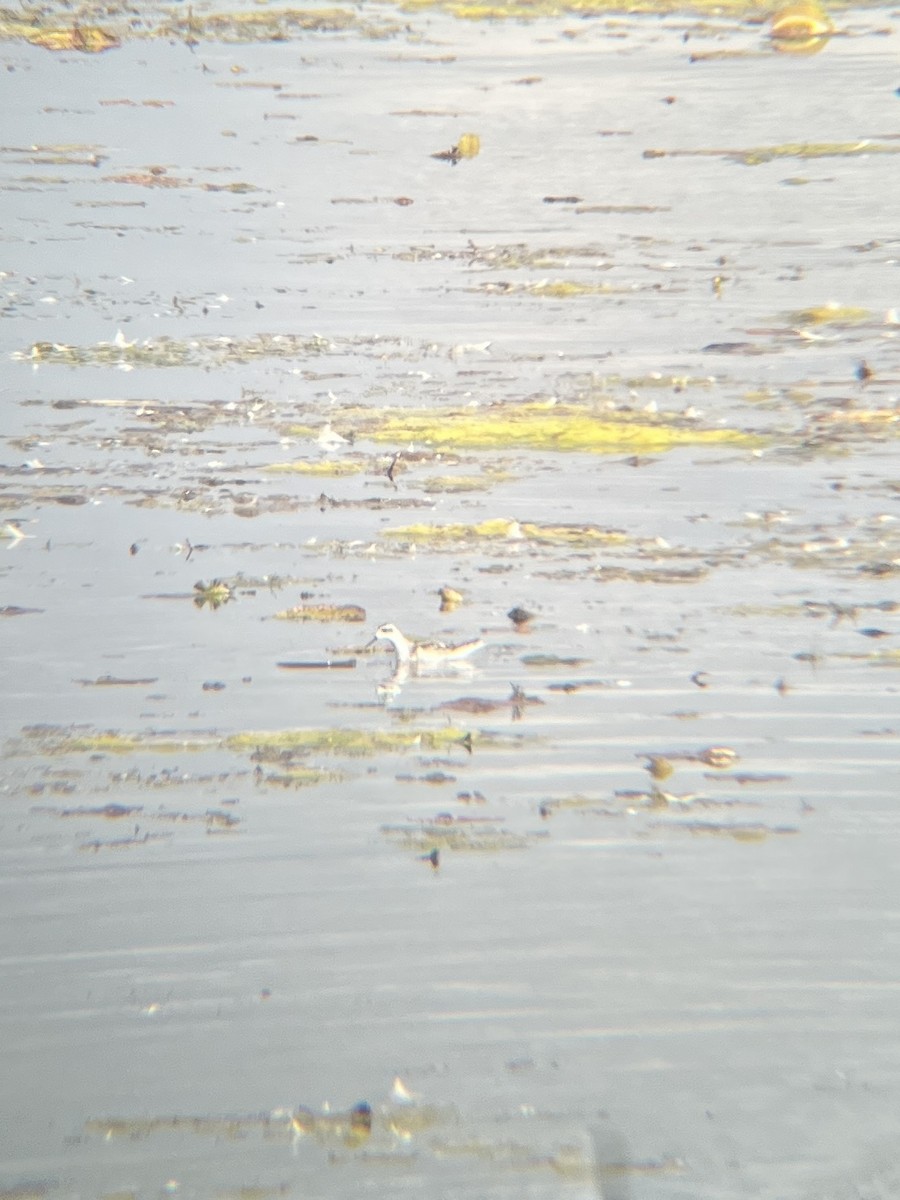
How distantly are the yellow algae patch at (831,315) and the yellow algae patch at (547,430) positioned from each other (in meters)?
1.41

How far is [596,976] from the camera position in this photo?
3242 mm

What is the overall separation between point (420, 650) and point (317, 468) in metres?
1.55

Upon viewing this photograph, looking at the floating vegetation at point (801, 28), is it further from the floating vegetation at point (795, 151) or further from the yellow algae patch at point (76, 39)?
the yellow algae patch at point (76, 39)

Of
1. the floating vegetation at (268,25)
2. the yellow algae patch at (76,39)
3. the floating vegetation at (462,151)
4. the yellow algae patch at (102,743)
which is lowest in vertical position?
the yellow algae patch at (102,743)

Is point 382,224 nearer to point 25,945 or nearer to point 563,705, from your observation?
point 563,705

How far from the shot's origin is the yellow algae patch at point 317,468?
19.3 ft

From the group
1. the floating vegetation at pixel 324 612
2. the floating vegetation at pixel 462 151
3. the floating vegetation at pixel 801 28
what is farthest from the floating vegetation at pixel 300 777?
the floating vegetation at pixel 801 28

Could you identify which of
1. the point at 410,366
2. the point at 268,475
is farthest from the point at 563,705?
the point at 410,366

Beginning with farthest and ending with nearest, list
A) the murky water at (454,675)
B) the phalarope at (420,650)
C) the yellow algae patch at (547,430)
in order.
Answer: the yellow algae patch at (547,430) < the phalarope at (420,650) < the murky water at (454,675)

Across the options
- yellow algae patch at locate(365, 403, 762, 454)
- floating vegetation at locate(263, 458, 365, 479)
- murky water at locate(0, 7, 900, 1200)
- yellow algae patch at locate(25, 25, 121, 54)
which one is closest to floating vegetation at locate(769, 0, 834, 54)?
murky water at locate(0, 7, 900, 1200)

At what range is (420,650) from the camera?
453 cm

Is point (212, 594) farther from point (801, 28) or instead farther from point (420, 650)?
point (801, 28)

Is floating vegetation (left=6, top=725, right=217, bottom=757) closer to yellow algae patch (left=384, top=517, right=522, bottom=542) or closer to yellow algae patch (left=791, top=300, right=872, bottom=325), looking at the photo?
yellow algae patch (left=384, top=517, right=522, bottom=542)

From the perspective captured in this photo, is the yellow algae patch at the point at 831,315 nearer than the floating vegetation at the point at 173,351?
No
